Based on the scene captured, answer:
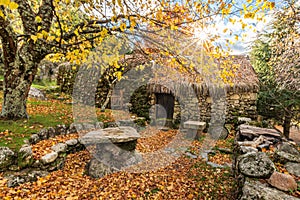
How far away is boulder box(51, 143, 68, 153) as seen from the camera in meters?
4.45

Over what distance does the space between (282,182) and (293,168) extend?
0.75 m

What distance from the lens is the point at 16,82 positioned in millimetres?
4918

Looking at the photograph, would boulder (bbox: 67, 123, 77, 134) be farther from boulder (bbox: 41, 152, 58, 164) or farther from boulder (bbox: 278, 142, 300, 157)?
boulder (bbox: 278, 142, 300, 157)

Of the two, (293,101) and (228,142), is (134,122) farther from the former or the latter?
(293,101)

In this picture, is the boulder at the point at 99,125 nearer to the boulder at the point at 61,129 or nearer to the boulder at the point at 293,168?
the boulder at the point at 61,129

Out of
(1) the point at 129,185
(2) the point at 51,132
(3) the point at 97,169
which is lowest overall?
(1) the point at 129,185

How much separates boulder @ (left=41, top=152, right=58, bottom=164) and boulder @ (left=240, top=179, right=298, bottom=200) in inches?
155

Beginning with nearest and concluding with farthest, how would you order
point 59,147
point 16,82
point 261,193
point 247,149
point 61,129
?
1. point 261,193
2. point 247,149
3. point 59,147
4. point 16,82
5. point 61,129

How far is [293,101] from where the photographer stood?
27.7 feet

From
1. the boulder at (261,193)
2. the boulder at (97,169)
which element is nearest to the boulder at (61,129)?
the boulder at (97,169)

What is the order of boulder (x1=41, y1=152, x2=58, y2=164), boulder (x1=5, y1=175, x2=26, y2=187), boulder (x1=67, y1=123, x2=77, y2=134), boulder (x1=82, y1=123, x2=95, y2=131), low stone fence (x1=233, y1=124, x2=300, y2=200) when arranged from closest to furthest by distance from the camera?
low stone fence (x1=233, y1=124, x2=300, y2=200) < boulder (x1=5, y1=175, x2=26, y2=187) < boulder (x1=41, y1=152, x2=58, y2=164) < boulder (x1=67, y1=123, x2=77, y2=134) < boulder (x1=82, y1=123, x2=95, y2=131)

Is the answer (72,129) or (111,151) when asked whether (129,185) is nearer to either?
(111,151)

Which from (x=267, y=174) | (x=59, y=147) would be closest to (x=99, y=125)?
(x=59, y=147)

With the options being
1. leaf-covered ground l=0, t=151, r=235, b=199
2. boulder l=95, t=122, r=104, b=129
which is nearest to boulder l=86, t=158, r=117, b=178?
leaf-covered ground l=0, t=151, r=235, b=199
